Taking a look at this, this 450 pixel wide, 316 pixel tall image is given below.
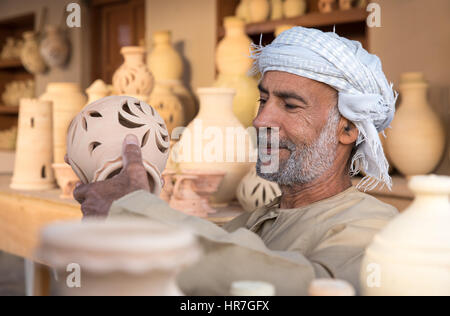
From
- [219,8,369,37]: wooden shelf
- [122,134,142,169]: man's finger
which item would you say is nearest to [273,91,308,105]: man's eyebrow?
[122,134,142,169]: man's finger

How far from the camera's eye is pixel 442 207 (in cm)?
84

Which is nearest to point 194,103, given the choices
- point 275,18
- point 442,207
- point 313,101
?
point 275,18

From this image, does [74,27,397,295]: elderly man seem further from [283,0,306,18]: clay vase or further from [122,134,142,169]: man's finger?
[283,0,306,18]: clay vase

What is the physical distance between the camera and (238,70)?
3312 millimetres

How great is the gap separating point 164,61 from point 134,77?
1078 millimetres

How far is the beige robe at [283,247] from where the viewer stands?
3.07 ft

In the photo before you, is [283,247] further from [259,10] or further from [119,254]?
[259,10]

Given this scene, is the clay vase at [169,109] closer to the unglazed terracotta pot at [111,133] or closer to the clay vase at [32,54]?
the unglazed terracotta pot at [111,133]

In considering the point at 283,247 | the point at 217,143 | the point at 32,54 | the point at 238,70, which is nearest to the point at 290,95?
the point at 283,247

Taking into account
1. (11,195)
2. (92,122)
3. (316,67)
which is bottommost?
(11,195)

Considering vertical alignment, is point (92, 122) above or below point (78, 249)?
above

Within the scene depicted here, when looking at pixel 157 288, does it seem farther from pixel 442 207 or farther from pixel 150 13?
pixel 150 13

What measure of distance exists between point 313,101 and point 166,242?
0.86 meters

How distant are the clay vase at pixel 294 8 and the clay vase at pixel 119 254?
3.04m
